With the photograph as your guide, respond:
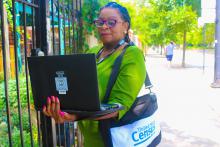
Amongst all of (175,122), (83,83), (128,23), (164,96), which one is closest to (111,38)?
(128,23)

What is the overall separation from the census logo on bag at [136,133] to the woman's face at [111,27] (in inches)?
20.8

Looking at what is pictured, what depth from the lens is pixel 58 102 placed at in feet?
5.80

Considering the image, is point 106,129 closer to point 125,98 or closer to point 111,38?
point 125,98

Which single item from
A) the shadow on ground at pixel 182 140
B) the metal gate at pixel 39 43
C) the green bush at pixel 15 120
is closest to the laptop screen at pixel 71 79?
the metal gate at pixel 39 43

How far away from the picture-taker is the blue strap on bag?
1.99m

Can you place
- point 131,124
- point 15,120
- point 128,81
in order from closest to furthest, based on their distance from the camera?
point 128,81 → point 131,124 → point 15,120

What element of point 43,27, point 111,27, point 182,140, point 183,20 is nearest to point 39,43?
point 43,27

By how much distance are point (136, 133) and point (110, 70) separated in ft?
1.39

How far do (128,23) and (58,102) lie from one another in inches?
28.1

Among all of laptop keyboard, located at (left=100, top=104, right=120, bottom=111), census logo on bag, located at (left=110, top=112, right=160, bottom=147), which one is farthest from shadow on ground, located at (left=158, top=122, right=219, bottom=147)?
laptop keyboard, located at (left=100, top=104, right=120, bottom=111)

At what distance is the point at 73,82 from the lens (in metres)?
1.74

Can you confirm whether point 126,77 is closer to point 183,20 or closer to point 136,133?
point 136,133

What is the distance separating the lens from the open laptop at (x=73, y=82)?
5.60 ft

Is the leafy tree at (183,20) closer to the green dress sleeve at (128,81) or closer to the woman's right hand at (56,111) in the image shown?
the green dress sleeve at (128,81)
